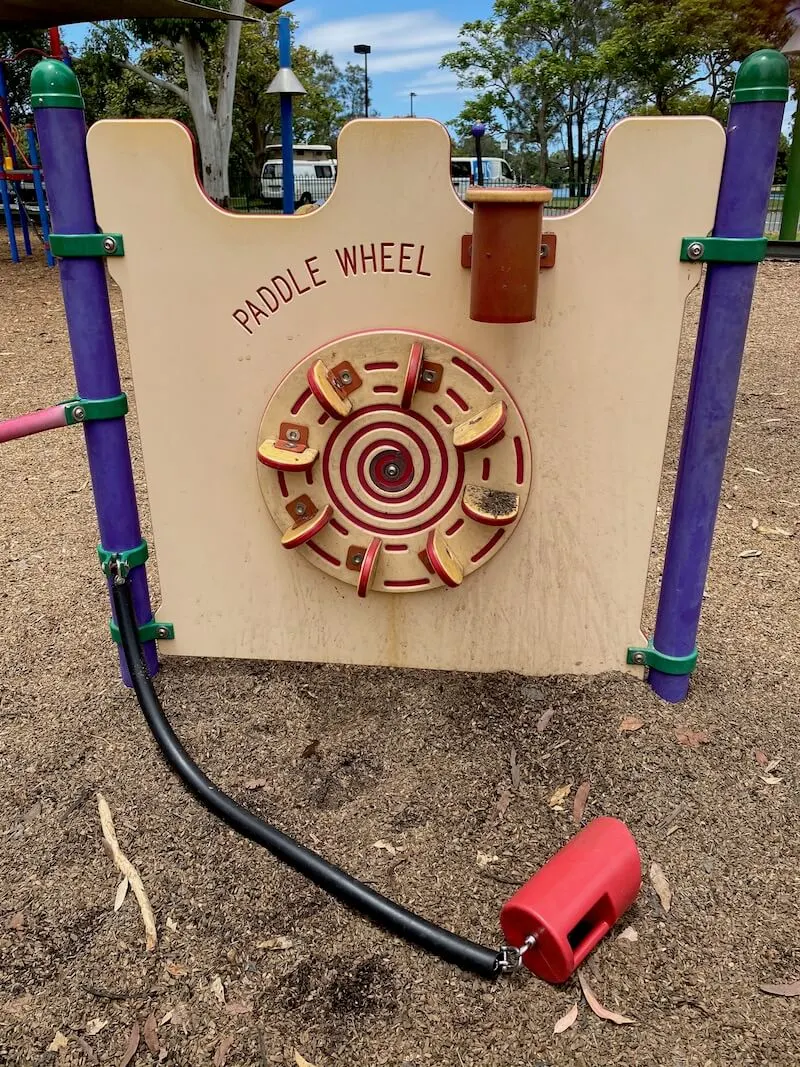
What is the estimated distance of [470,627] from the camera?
7.10 ft

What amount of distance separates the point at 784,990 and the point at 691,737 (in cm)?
66

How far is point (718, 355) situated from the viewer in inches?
72.8

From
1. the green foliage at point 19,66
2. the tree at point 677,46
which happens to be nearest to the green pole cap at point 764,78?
the green foliage at point 19,66

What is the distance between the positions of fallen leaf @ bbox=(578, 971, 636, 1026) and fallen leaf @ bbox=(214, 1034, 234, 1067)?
61cm

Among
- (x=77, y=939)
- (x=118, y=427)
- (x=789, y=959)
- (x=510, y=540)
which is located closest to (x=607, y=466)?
(x=510, y=540)

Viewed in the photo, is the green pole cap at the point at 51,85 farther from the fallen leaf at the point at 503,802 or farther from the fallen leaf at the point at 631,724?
the fallen leaf at the point at 631,724

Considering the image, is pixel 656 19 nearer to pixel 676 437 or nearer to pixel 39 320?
pixel 39 320

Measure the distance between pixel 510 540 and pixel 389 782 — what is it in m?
0.65

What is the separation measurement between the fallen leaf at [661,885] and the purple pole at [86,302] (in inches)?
55.4

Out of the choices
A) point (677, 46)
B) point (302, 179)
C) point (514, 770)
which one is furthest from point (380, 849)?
point (677, 46)

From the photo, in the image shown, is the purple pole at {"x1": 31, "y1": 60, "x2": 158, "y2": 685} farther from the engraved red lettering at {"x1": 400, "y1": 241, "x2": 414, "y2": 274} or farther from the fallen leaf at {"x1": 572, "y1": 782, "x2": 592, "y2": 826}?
the fallen leaf at {"x1": 572, "y1": 782, "x2": 592, "y2": 826}

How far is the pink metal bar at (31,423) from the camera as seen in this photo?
182 centimetres

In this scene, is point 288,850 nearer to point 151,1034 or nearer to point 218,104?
point 151,1034

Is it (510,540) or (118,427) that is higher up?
(118,427)
